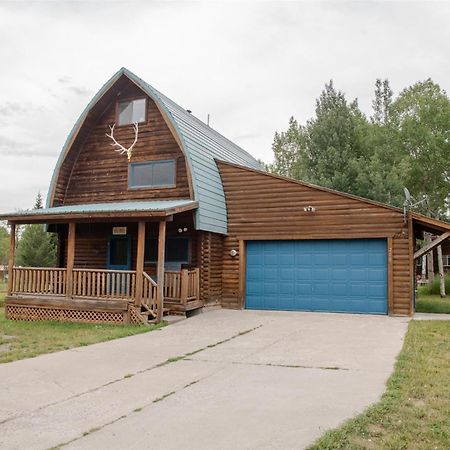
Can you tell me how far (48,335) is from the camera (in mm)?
10141

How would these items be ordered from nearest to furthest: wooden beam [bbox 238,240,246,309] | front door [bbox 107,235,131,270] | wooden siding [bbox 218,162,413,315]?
wooden siding [bbox 218,162,413,315] → wooden beam [bbox 238,240,246,309] → front door [bbox 107,235,131,270]

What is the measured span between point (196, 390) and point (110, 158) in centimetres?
1124

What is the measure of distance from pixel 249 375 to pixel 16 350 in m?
4.50

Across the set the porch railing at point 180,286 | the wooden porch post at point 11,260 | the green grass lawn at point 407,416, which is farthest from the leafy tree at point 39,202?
the green grass lawn at point 407,416

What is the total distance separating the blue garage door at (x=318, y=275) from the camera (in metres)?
13.3

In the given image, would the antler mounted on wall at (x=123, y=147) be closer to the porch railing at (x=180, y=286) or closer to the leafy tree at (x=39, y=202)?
the porch railing at (x=180, y=286)

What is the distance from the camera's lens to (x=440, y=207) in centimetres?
3350

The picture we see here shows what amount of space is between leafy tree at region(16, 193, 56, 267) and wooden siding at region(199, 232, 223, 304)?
17.9 metres

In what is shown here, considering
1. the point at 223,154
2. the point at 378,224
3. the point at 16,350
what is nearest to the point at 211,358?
the point at 16,350

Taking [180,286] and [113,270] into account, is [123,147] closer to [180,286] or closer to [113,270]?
[113,270]

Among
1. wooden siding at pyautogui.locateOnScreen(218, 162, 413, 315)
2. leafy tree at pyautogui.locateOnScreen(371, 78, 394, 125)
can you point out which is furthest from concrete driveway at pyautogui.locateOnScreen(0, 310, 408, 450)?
leafy tree at pyautogui.locateOnScreen(371, 78, 394, 125)

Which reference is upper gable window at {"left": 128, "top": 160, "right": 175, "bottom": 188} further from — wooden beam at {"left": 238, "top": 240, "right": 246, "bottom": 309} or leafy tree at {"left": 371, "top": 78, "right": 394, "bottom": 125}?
A: leafy tree at {"left": 371, "top": 78, "right": 394, "bottom": 125}

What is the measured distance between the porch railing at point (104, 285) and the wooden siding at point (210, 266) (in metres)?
0.50

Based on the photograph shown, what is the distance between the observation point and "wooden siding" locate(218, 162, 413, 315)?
42.5ft
